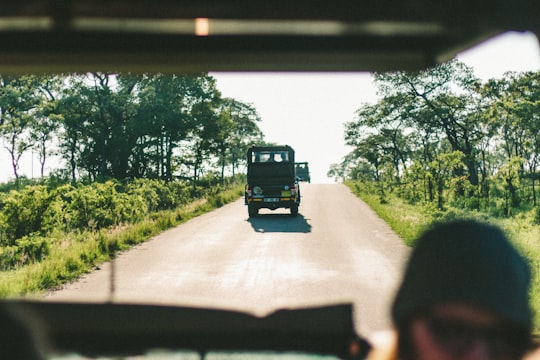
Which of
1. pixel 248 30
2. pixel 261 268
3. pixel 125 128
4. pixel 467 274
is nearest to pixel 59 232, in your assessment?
pixel 261 268

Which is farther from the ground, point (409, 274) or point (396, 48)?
point (396, 48)

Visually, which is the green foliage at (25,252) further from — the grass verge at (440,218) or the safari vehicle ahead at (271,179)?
the safari vehicle ahead at (271,179)

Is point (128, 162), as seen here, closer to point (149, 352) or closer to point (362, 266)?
point (362, 266)

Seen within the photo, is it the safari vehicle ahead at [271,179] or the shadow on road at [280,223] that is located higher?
the safari vehicle ahead at [271,179]

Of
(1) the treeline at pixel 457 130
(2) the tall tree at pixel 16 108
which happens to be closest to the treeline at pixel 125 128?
(2) the tall tree at pixel 16 108

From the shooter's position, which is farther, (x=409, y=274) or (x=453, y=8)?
(x=453, y=8)

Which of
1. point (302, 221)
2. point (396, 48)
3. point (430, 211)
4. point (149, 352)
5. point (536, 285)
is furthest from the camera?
point (302, 221)

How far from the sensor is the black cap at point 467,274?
83cm

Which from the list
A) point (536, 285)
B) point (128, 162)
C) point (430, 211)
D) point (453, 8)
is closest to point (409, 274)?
→ point (453, 8)

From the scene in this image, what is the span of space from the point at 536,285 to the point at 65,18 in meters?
6.57

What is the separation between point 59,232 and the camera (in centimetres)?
1263

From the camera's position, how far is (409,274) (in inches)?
36.2

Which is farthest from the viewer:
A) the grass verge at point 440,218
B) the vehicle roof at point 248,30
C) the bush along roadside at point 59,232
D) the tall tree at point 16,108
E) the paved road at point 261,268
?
the tall tree at point 16,108

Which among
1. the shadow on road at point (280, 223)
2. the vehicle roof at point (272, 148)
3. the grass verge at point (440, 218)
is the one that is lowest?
the shadow on road at point (280, 223)
